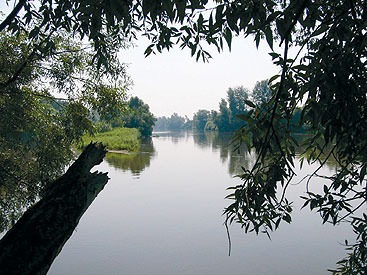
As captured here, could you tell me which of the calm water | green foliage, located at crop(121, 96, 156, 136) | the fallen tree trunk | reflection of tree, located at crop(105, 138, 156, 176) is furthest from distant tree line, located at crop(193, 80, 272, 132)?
the fallen tree trunk

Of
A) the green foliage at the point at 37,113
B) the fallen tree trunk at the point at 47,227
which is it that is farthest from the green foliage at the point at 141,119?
the fallen tree trunk at the point at 47,227

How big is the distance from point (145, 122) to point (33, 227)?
36961mm

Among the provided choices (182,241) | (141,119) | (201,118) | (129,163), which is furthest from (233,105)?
(182,241)

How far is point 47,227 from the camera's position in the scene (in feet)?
3.63

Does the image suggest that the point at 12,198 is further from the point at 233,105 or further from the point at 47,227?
the point at 233,105

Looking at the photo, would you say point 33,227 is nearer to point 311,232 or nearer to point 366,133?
point 366,133

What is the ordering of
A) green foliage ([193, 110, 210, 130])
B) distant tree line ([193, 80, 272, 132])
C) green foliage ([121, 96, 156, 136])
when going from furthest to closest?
green foliage ([193, 110, 210, 130]) → distant tree line ([193, 80, 272, 132]) → green foliage ([121, 96, 156, 136])

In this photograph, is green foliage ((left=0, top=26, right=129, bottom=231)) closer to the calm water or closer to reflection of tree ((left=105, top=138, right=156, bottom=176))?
the calm water

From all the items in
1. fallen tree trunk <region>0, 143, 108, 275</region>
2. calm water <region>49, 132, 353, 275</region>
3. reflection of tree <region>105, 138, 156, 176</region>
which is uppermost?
fallen tree trunk <region>0, 143, 108, 275</region>

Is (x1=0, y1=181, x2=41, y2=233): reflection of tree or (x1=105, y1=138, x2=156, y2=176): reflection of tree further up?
(x1=0, y1=181, x2=41, y2=233): reflection of tree

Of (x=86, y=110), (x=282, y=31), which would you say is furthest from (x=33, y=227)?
(x=86, y=110)

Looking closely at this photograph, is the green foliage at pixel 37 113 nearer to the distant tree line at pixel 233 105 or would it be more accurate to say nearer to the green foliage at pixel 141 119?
the green foliage at pixel 141 119

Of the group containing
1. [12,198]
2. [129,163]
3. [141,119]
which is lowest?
[129,163]

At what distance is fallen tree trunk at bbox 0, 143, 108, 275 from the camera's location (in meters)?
1.01
